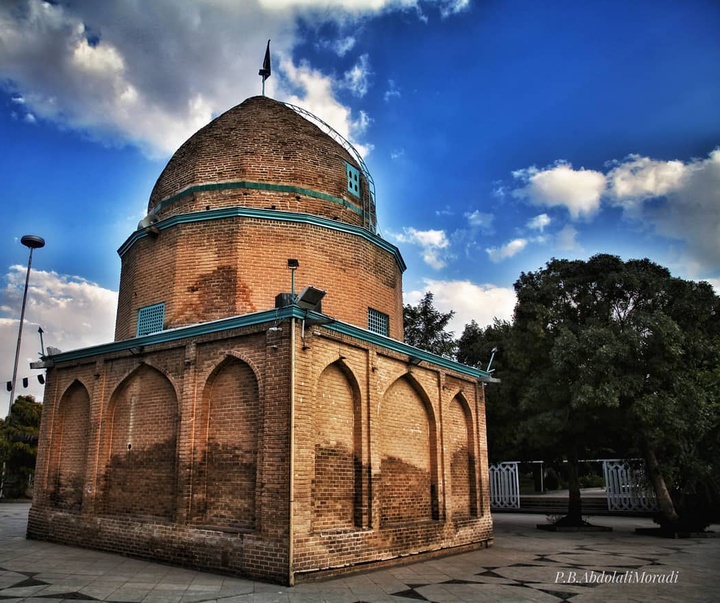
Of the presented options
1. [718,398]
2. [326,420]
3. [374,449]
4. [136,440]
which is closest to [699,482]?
[718,398]

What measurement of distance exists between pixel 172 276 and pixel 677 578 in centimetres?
1227

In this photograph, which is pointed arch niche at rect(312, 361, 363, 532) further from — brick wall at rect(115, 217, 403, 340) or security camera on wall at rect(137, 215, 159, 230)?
security camera on wall at rect(137, 215, 159, 230)

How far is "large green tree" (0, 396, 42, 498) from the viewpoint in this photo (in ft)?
94.0

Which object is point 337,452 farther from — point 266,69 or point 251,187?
point 266,69

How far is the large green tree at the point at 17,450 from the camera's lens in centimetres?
2864

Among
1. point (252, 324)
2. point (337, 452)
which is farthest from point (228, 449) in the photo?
point (252, 324)

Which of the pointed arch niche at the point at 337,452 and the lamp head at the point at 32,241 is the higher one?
the lamp head at the point at 32,241

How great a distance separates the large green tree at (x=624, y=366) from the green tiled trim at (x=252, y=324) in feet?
13.5

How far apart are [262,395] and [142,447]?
3724 millimetres

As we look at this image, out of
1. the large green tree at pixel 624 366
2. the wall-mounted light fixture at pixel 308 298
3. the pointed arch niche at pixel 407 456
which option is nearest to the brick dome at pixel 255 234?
the pointed arch niche at pixel 407 456

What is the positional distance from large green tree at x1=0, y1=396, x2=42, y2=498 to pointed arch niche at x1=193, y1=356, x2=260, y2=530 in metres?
21.4

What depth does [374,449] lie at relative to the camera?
1173cm

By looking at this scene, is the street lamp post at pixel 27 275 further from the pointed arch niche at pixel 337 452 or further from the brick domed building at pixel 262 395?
the pointed arch niche at pixel 337 452

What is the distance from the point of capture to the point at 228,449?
36.0ft
